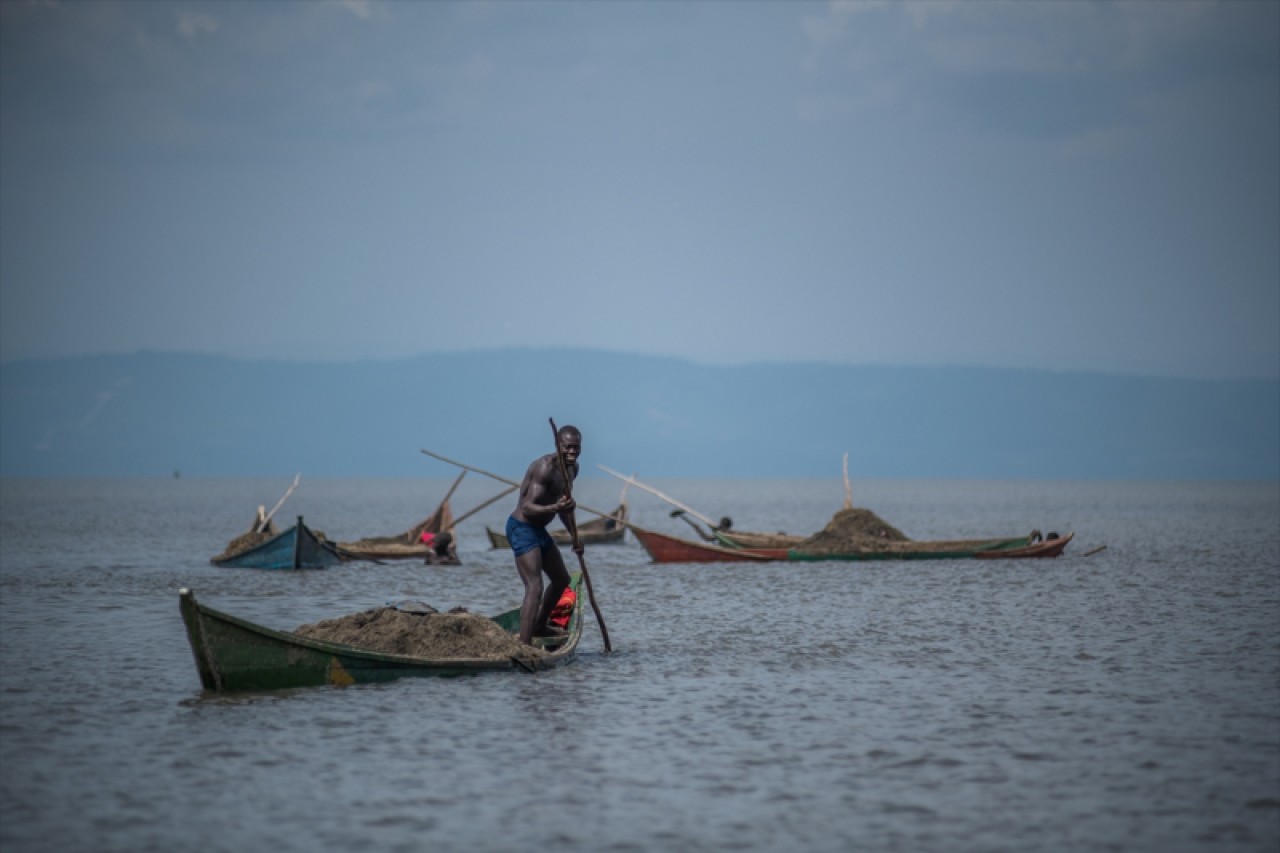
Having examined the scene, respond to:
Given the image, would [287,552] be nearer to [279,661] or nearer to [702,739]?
[279,661]

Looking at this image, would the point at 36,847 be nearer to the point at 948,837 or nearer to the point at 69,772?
the point at 69,772

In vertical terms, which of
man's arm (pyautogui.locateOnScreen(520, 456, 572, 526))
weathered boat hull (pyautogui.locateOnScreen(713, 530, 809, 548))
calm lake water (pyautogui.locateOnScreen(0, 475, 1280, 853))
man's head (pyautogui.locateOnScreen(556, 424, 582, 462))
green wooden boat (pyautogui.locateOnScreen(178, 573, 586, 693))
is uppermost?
man's head (pyautogui.locateOnScreen(556, 424, 582, 462))

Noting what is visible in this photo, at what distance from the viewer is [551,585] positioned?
14.9 meters

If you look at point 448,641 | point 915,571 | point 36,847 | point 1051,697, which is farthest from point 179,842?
point 915,571

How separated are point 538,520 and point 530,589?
80 cm

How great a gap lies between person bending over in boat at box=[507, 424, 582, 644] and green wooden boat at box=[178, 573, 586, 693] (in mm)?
754

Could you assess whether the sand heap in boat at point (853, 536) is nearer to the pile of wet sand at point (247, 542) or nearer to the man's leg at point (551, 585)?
the pile of wet sand at point (247, 542)

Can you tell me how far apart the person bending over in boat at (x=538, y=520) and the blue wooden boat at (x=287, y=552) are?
16.5 m

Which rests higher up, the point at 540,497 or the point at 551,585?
the point at 540,497

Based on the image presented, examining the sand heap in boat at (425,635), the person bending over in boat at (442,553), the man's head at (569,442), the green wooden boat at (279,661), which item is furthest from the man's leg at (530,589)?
the person bending over in boat at (442,553)

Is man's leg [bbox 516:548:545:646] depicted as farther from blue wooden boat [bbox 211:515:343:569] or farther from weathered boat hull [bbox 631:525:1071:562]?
weathered boat hull [bbox 631:525:1071:562]

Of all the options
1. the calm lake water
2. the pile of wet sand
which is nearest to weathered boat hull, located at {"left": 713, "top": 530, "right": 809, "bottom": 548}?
the calm lake water

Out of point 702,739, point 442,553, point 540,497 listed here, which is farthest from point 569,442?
point 442,553

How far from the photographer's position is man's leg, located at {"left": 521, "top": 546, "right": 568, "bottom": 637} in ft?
47.4
